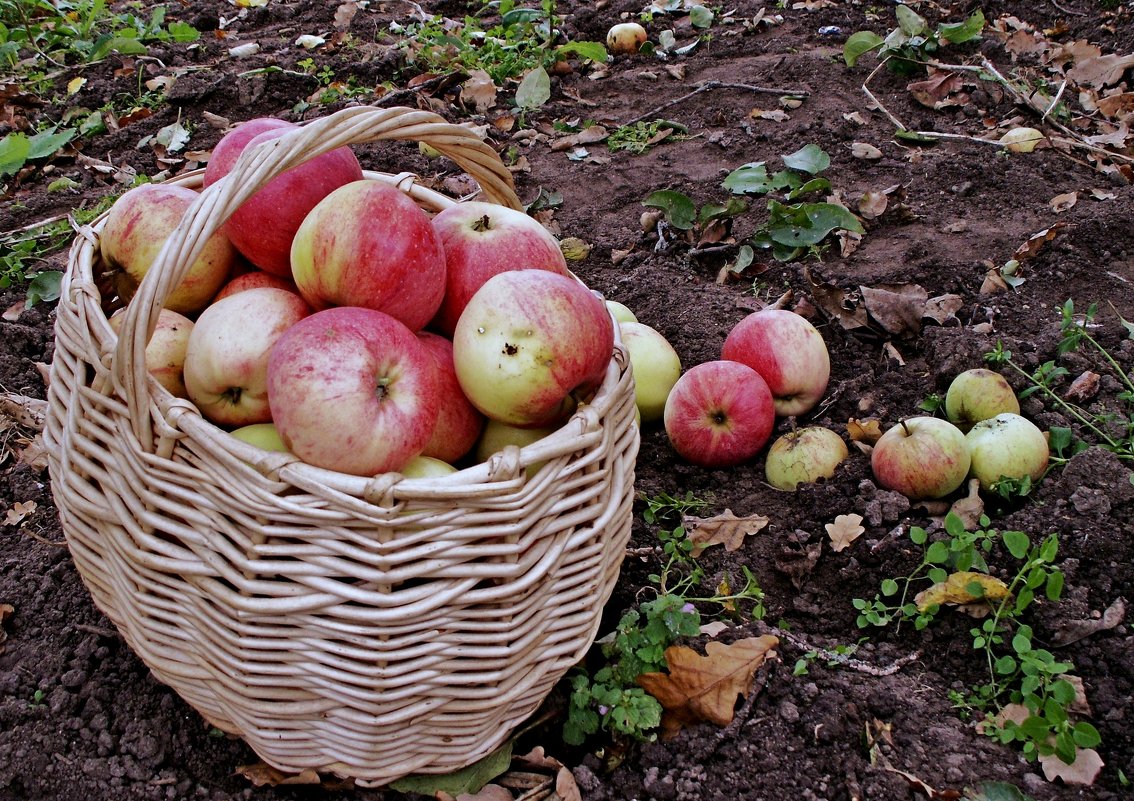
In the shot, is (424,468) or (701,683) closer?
(424,468)

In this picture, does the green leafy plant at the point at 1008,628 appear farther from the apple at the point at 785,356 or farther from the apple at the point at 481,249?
the apple at the point at 481,249

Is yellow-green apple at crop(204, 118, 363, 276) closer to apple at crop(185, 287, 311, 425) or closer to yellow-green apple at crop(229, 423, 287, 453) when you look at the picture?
apple at crop(185, 287, 311, 425)

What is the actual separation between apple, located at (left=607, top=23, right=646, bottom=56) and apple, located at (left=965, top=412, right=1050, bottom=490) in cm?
400

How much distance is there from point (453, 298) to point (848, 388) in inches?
52.2

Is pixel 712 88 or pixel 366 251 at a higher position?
pixel 366 251

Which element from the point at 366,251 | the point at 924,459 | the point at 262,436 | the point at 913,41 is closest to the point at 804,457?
the point at 924,459

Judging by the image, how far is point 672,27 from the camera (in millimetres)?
5820

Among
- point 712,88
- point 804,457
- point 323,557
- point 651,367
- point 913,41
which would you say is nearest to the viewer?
point 323,557

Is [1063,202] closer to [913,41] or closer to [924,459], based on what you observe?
[913,41]

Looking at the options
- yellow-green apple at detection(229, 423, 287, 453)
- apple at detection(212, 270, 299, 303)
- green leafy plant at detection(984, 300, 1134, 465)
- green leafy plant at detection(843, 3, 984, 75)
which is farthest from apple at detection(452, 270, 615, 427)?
green leafy plant at detection(843, 3, 984, 75)

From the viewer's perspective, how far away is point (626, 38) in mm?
5512

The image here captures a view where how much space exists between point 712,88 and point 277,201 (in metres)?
3.57

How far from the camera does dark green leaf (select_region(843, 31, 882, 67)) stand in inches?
182

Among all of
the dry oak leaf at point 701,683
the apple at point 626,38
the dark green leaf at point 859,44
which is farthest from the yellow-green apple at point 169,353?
the apple at point 626,38
